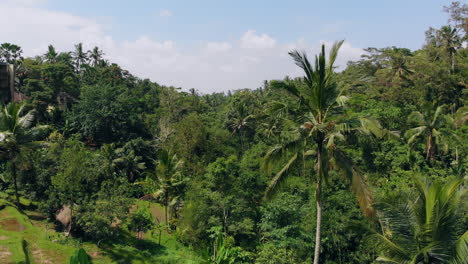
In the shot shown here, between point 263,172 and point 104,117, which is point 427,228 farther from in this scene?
point 104,117

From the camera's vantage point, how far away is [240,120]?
42219 millimetres

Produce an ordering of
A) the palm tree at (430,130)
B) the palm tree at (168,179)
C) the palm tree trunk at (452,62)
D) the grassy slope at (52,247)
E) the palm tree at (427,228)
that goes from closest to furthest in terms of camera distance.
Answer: the palm tree at (427,228) < the grassy slope at (52,247) < the palm tree at (430,130) < the palm tree at (168,179) < the palm tree trunk at (452,62)

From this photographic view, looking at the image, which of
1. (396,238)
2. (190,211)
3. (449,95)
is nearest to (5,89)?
(190,211)

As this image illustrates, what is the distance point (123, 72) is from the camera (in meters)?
55.1

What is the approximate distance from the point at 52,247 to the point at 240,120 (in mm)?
26913

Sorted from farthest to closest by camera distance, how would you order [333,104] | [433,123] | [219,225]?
[433,123] < [219,225] < [333,104]

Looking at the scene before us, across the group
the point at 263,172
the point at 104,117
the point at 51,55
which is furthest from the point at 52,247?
the point at 51,55

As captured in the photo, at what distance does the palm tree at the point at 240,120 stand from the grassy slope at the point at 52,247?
65.0 feet

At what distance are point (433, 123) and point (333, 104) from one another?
18.0m

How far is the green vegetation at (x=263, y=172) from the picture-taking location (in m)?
8.94

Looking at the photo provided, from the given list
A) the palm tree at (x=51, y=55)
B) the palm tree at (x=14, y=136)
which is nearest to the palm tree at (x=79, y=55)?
the palm tree at (x=51, y=55)

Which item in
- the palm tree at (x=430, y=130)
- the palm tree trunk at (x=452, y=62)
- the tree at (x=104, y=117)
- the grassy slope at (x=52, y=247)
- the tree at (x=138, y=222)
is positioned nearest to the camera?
the grassy slope at (x=52, y=247)

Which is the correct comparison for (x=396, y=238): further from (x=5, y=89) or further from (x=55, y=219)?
(x=5, y=89)

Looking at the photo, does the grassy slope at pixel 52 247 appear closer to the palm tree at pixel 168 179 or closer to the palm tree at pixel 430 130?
the palm tree at pixel 168 179
